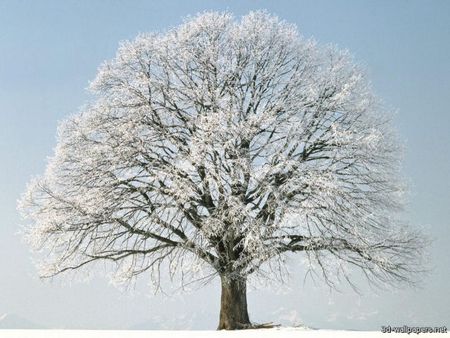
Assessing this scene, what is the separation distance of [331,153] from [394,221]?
2936mm

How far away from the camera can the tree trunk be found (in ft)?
62.5

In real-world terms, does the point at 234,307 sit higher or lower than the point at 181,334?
higher

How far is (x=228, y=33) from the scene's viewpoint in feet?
66.5

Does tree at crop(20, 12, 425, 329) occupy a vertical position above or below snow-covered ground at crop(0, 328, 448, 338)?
above

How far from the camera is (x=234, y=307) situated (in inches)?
752

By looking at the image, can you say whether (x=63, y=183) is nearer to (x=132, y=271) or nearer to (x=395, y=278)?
(x=132, y=271)

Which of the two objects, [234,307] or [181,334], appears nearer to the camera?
[181,334]

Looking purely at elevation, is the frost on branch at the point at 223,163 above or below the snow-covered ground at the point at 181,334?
above

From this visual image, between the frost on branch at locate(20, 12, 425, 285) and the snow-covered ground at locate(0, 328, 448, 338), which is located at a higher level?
the frost on branch at locate(20, 12, 425, 285)

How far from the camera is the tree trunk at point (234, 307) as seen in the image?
1905 centimetres

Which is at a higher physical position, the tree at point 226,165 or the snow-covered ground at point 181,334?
the tree at point 226,165

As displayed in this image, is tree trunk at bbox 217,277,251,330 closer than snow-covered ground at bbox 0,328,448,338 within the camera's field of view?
No

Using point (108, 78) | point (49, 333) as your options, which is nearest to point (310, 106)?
point (108, 78)

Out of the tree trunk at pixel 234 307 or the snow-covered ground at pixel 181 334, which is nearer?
the snow-covered ground at pixel 181 334
